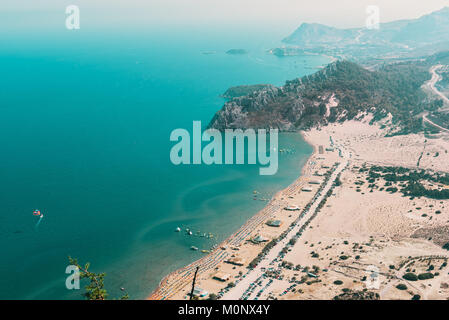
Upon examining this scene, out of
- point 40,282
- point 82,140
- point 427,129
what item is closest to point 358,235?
point 40,282

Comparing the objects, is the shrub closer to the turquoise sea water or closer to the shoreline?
the shoreline

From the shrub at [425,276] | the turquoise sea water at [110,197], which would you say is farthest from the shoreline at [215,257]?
the shrub at [425,276]

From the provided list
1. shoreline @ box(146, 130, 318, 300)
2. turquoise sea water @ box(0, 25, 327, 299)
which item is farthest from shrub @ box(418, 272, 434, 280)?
turquoise sea water @ box(0, 25, 327, 299)

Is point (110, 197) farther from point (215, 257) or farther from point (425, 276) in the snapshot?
point (425, 276)

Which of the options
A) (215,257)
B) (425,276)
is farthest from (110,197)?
(425,276)

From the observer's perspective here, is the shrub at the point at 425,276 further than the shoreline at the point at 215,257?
No

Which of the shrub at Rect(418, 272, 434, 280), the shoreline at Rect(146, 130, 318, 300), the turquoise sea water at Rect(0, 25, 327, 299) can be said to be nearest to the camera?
the shrub at Rect(418, 272, 434, 280)

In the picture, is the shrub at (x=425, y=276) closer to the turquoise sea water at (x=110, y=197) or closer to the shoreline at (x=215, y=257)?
the shoreline at (x=215, y=257)

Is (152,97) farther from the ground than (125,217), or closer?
farther from the ground

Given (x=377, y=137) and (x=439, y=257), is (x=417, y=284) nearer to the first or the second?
(x=439, y=257)
